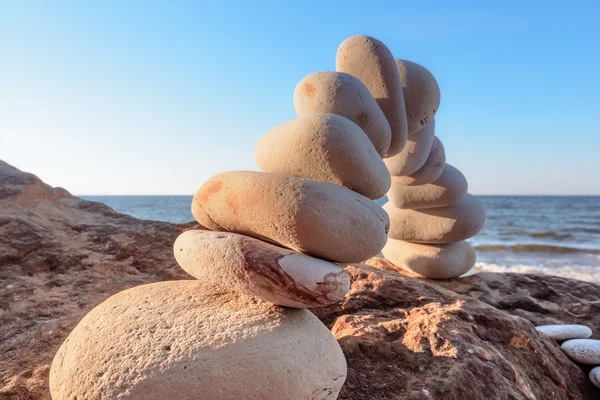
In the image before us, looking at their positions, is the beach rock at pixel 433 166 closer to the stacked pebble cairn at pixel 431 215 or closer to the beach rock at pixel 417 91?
the stacked pebble cairn at pixel 431 215

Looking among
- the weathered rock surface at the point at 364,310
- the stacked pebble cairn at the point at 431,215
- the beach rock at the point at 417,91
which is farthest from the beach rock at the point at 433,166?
the weathered rock surface at the point at 364,310

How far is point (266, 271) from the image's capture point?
1530 mm

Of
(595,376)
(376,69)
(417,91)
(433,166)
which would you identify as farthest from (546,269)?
(376,69)

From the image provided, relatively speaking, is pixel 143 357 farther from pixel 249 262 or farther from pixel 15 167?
pixel 15 167

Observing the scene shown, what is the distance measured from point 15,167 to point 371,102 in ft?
12.8

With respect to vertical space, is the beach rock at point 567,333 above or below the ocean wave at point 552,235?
above

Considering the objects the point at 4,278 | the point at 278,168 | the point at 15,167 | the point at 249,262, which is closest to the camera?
the point at 249,262

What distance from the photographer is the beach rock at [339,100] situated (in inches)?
83.7

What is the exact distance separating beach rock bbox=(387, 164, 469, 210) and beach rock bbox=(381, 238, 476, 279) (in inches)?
15.5

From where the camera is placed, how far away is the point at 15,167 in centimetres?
425

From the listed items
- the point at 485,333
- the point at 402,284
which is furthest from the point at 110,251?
the point at 485,333

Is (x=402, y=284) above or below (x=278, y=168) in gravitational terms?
below

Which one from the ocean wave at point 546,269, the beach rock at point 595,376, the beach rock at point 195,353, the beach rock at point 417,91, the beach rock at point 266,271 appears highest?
the beach rock at point 417,91

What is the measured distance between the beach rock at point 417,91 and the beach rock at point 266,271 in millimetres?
1656
